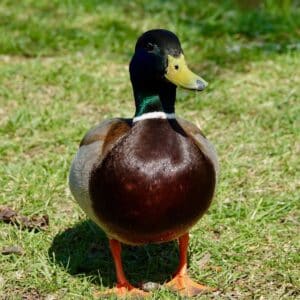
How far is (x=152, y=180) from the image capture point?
3297mm

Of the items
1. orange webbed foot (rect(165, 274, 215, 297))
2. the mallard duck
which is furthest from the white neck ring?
orange webbed foot (rect(165, 274, 215, 297))

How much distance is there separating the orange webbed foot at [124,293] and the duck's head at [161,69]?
79 cm

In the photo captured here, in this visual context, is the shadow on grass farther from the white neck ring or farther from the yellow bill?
the yellow bill

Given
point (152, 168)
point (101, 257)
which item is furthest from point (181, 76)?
point (101, 257)

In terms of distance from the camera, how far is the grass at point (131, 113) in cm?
383

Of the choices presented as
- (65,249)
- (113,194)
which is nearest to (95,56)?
(65,249)

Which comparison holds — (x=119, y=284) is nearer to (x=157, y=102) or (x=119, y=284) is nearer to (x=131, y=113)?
(x=157, y=102)

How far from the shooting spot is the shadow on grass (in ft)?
12.5

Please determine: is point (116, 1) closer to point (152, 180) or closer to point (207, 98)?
point (207, 98)

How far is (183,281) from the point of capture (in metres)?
3.67

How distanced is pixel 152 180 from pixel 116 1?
486 cm

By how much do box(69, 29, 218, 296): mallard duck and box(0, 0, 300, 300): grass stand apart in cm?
34

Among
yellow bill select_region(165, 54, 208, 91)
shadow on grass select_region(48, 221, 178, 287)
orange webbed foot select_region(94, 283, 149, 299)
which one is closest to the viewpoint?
yellow bill select_region(165, 54, 208, 91)

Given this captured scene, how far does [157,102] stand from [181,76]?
0.21 metres
